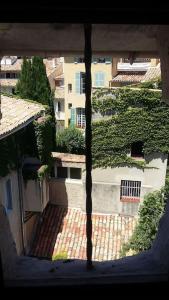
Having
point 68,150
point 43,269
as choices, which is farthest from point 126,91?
point 43,269

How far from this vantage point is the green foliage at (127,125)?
13962 millimetres

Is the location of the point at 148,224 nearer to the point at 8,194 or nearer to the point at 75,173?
the point at 75,173

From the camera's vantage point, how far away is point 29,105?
40.9 feet

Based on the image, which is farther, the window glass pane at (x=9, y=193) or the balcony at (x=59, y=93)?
the balcony at (x=59, y=93)

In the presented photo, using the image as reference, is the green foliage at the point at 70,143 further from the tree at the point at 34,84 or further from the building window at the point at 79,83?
the building window at the point at 79,83

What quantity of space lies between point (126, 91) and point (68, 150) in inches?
273

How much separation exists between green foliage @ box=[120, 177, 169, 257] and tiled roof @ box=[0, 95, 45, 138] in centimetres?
509

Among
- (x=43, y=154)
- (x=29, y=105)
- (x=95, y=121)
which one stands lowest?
(x=43, y=154)

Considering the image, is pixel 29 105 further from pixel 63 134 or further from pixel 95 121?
pixel 63 134

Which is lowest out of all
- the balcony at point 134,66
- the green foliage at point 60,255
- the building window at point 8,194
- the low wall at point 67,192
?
the green foliage at point 60,255

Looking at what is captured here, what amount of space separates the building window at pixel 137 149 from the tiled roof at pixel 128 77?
820cm

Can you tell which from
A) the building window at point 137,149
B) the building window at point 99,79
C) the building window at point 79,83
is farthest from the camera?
the building window at point 79,83

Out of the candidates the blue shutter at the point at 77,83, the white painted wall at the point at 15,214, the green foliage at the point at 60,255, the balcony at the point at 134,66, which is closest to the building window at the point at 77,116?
the blue shutter at the point at 77,83

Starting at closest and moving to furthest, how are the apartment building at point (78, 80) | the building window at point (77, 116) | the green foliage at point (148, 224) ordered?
the green foliage at point (148, 224) → the apartment building at point (78, 80) → the building window at point (77, 116)
